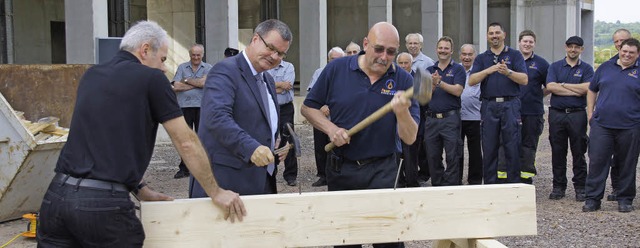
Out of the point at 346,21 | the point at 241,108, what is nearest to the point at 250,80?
the point at 241,108

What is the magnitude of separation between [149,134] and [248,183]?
0.91 m

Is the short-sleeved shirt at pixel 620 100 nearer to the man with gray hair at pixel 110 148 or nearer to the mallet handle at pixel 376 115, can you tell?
the mallet handle at pixel 376 115

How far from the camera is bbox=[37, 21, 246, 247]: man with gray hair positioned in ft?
12.0

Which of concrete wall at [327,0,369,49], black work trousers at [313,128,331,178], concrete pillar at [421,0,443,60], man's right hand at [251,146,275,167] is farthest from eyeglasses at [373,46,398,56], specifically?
concrete wall at [327,0,369,49]

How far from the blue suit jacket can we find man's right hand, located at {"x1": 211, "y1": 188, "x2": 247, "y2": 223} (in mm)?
301

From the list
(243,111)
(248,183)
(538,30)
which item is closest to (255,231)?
(248,183)

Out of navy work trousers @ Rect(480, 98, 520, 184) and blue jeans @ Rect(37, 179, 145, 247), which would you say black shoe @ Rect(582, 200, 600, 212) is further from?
blue jeans @ Rect(37, 179, 145, 247)

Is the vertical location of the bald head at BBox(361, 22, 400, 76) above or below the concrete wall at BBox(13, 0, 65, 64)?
below

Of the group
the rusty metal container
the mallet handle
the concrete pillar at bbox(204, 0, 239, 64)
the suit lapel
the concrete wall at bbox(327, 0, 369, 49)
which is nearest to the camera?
the mallet handle

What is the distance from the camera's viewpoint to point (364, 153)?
5.10 metres

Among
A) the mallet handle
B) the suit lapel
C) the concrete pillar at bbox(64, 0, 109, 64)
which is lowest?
the mallet handle

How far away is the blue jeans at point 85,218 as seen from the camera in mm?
3674

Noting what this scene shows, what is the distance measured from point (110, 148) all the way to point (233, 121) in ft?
2.77

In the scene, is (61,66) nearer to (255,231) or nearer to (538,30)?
(255,231)
